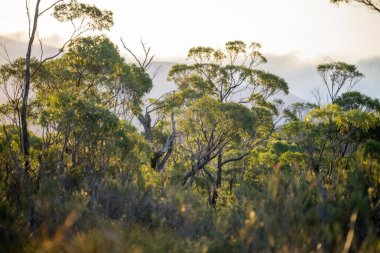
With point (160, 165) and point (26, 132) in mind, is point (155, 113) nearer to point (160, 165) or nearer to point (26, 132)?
point (160, 165)

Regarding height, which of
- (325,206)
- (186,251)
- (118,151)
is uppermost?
(118,151)

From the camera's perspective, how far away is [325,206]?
733 cm

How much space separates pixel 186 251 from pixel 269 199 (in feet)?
6.13

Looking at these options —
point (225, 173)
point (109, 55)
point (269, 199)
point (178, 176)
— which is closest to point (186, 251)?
point (269, 199)

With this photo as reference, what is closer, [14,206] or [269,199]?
[269,199]

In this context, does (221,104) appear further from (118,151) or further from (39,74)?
(39,74)

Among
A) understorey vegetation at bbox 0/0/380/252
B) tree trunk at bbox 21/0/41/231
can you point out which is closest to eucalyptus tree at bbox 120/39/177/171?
understorey vegetation at bbox 0/0/380/252

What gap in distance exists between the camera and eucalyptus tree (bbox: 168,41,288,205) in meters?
19.2

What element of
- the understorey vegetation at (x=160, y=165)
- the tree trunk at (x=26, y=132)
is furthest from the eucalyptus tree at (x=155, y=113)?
the tree trunk at (x=26, y=132)

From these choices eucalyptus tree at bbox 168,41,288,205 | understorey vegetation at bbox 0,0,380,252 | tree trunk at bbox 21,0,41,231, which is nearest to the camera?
understorey vegetation at bbox 0,0,380,252

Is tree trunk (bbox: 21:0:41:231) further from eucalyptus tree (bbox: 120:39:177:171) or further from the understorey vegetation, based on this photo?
eucalyptus tree (bbox: 120:39:177:171)

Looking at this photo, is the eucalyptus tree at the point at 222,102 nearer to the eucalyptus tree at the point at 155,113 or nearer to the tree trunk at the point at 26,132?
the eucalyptus tree at the point at 155,113

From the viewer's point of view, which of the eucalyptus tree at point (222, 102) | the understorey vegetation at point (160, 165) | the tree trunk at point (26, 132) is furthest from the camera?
the eucalyptus tree at point (222, 102)

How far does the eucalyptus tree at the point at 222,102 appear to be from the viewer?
63.0ft
